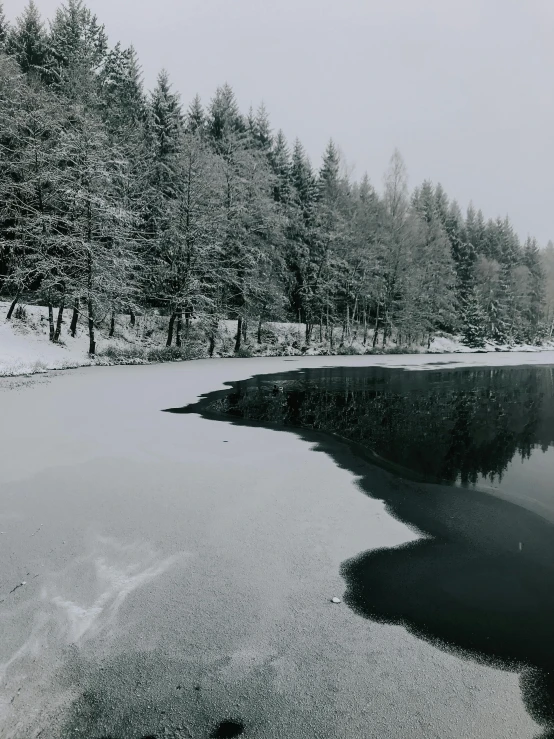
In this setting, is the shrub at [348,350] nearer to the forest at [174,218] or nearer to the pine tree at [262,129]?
the forest at [174,218]

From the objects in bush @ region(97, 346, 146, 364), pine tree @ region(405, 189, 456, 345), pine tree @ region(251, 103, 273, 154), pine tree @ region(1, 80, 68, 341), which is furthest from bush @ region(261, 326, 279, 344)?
pine tree @ region(251, 103, 273, 154)

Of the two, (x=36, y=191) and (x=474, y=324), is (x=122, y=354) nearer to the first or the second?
(x=36, y=191)

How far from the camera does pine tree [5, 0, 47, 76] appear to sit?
103ft

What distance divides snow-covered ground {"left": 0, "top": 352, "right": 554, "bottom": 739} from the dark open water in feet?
0.69

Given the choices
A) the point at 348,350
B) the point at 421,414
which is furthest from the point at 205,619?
the point at 348,350

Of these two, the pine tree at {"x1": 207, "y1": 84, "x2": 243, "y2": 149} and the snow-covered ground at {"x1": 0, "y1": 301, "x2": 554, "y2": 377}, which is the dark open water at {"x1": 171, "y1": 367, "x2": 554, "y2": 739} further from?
the pine tree at {"x1": 207, "y1": 84, "x2": 243, "y2": 149}

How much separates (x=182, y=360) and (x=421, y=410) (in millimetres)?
16232

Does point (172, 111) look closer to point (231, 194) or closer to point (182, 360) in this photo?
point (231, 194)

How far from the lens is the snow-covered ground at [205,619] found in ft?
7.30

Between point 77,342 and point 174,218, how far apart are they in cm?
889

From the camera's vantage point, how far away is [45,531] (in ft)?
13.4

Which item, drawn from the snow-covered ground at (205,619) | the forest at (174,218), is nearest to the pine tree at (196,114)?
the forest at (174,218)

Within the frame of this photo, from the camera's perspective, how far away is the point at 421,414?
1110cm

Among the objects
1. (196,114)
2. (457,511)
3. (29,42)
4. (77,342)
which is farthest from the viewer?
(196,114)
